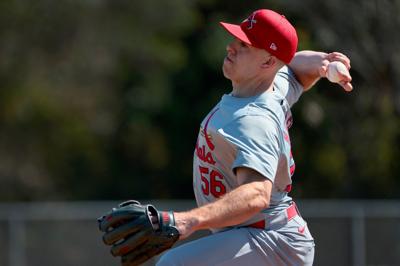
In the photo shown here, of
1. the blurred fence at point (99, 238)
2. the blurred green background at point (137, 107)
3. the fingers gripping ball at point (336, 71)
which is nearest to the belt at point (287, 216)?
the fingers gripping ball at point (336, 71)

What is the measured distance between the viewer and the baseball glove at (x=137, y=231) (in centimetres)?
446

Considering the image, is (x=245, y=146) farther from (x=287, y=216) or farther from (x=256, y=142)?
(x=287, y=216)

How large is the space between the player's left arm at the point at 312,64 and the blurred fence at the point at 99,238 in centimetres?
829

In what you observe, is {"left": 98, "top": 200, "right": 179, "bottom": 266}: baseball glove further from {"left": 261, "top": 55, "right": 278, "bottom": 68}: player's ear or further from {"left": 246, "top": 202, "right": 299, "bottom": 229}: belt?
Answer: {"left": 261, "top": 55, "right": 278, "bottom": 68}: player's ear

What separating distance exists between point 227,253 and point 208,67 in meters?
15.6

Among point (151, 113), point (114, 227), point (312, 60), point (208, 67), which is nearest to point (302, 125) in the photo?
point (208, 67)

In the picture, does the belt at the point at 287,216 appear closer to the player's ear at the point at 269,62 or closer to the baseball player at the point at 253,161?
the baseball player at the point at 253,161

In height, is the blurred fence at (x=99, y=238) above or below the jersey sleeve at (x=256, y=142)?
below

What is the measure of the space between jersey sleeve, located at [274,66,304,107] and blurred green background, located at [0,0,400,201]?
36.9ft

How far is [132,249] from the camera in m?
4.52

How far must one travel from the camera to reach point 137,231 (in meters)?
4.47

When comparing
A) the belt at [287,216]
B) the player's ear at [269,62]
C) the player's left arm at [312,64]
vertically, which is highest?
the player's ear at [269,62]

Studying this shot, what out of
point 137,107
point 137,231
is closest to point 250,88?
point 137,231

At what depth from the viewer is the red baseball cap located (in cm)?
527
